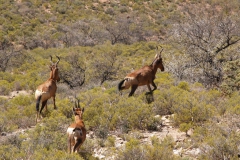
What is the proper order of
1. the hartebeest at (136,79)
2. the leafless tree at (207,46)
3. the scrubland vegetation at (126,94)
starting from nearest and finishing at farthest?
the scrubland vegetation at (126,94) < the hartebeest at (136,79) < the leafless tree at (207,46)

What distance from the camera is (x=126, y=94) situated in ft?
40.1

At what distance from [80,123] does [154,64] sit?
19.9ft

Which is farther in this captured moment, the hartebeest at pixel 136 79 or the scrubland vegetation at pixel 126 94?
the hartebeest at pixel 136 79

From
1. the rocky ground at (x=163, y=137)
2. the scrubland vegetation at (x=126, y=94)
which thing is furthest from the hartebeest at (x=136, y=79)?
the rocky ground at (x=163, y=137)

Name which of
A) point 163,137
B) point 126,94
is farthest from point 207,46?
point 163,137

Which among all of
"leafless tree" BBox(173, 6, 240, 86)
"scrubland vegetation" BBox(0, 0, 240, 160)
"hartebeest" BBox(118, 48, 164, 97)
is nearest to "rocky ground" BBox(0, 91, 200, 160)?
"scrubland vegetation" BBox(0, 0, 240, 160)

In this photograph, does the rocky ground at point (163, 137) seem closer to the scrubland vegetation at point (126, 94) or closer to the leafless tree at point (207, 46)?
the scrubland vegetation at point (126, 94)

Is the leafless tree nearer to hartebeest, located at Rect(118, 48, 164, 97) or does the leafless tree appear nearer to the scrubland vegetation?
the scrubland vegetation

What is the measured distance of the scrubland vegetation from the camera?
23.1 ft

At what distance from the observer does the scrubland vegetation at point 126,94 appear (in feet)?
23.1

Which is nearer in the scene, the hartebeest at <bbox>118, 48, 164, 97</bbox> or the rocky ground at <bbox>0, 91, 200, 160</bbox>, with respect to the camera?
the rocky ground at <bbox>0, 91, 200, 160</bbox>

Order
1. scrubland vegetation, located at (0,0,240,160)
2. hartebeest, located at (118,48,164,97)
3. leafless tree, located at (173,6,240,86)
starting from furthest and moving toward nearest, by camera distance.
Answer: leafless tree, located at (173,6,240,86)
hartebeest, located at (118,48,164,97)
scrubland vegetation, located at (0,0,240,160)

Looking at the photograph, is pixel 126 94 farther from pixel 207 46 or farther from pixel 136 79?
pixel 207 46

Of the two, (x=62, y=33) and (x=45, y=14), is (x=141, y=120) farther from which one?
(x=45, y=14)
